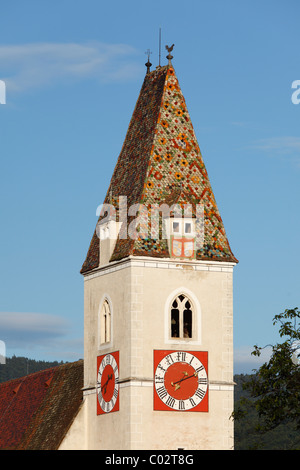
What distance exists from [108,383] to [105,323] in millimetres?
2909

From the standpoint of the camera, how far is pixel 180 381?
57.3m

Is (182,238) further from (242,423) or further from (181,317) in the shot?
(242,423)

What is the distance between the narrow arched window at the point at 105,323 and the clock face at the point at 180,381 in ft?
10.6

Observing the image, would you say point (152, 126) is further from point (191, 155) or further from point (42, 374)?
point (42, 374)

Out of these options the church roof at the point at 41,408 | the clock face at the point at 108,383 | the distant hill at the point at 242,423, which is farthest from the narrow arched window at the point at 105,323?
the distant hill at the point at 242,423

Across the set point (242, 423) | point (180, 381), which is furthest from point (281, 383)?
point (242, 423)

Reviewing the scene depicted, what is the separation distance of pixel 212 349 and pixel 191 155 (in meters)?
9.01

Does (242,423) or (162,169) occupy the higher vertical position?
(162,169)

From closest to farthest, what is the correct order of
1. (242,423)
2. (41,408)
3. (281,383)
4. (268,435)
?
(281,383) < (41,408) < (242,423) < (268,435)

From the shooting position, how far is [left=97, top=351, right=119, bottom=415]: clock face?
58281mm

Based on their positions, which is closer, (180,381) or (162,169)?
(180,381)

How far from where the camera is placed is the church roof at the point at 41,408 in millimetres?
62625
